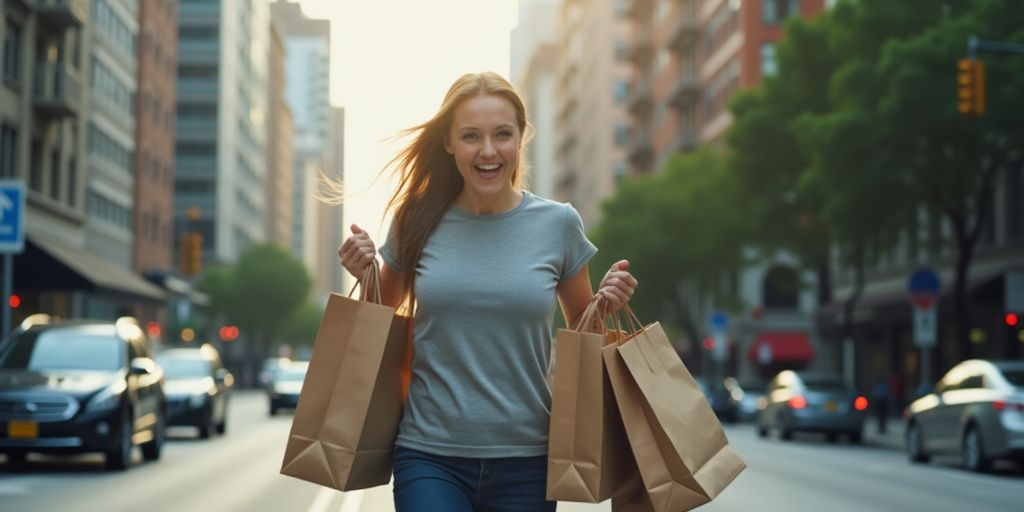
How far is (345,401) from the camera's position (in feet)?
13.7

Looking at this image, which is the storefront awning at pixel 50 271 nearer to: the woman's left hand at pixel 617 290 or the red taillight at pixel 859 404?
the red taillight at pixel 859 404

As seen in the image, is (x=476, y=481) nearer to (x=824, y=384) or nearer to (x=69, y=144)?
(x=824, y=384)

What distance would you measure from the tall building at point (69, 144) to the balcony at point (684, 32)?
28.7m

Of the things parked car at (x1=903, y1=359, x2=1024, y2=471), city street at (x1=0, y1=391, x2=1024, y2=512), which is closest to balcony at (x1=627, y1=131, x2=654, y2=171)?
city street at (x1=0, y1=391, x2=1024, y2=512)

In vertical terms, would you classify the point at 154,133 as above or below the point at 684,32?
below

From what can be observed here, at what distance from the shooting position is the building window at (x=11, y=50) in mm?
39656

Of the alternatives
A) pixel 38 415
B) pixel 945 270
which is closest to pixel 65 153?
pixel 945 270

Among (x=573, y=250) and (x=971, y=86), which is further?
(x=971, y=86)

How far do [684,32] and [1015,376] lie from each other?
5881cm

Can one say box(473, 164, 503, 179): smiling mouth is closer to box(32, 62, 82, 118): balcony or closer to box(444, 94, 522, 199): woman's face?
box(444, 94, 522, 199): woman's face

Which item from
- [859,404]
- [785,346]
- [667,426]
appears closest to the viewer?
[667,426]

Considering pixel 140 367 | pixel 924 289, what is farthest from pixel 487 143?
pixel 924 289

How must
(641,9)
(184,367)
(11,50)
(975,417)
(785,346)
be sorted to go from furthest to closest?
(641,9), (785,346), (11,50), (184,367), (975,417)

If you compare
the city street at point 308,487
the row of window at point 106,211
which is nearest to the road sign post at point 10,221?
the city street at point 308,487
